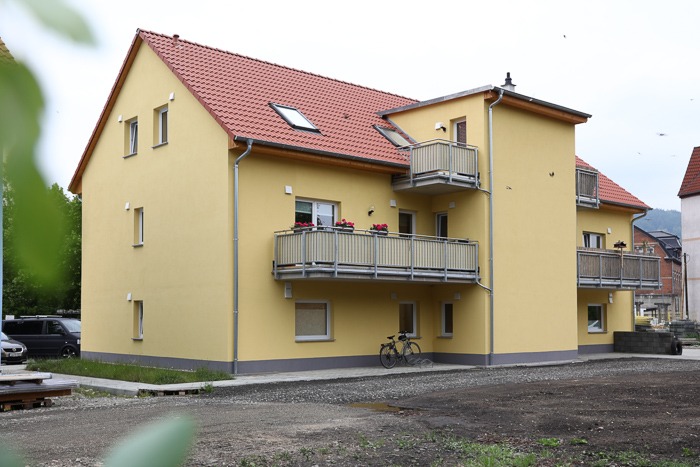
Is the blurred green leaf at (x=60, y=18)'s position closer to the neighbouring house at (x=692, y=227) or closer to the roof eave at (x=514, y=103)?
the roof eave at (x=514, y=103)

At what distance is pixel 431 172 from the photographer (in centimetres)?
2152

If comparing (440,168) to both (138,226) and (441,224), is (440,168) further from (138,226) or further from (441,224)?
(138,226)

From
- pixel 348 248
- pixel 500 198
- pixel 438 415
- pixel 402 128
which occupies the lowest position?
pixel 438 415

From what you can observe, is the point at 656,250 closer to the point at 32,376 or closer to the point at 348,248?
the point at 348,248

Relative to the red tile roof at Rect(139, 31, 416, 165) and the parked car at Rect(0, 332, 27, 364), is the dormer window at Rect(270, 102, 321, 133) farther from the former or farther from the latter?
the parked car at Rect(0, 332, 27, 364)

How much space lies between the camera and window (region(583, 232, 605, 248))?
29.2m

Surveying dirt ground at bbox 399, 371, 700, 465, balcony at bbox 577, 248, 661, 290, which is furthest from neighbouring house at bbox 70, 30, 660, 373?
dirt ground at bbox 399, 371, 700, 465

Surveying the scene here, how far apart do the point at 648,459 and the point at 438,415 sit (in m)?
3.99

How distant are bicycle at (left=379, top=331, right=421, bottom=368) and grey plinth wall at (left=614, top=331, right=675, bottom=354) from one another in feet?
34.0

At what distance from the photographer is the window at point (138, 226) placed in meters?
22.5

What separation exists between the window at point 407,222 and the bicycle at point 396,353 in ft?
9.63

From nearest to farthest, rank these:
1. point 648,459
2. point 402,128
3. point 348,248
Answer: point 648,459
point 348,248
point 402,128

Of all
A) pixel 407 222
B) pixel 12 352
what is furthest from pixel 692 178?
pixel 12 352

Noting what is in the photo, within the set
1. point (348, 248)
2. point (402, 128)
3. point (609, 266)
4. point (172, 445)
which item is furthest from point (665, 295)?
point (172, 445)
